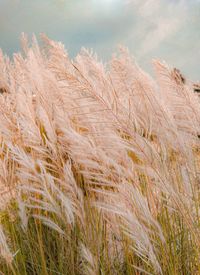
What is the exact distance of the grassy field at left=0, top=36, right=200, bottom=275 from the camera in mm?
1776

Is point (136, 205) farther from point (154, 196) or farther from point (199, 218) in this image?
point (199, 218)

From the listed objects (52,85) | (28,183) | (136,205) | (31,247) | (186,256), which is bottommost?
(186,256)

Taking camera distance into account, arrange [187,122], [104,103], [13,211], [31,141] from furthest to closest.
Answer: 1. [187,122]
2. [13,211]
3. [31,141]
4. [104,103]

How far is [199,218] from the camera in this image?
7.41ft

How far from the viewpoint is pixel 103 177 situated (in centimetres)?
206

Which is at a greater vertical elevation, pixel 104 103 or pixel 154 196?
pixel 104 103

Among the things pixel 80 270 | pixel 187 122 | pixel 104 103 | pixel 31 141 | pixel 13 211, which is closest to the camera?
pixel 104 103

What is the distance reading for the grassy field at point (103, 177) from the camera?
5.83 feet

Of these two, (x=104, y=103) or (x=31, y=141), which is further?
(x=31, y=141)

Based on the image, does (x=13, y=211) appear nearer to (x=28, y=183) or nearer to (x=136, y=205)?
(x=28, y=183)

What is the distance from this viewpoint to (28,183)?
2.16 meters

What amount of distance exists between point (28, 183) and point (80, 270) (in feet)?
1.66

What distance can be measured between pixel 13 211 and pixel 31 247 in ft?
0.71

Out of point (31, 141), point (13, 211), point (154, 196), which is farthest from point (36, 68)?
point (154, 196)
